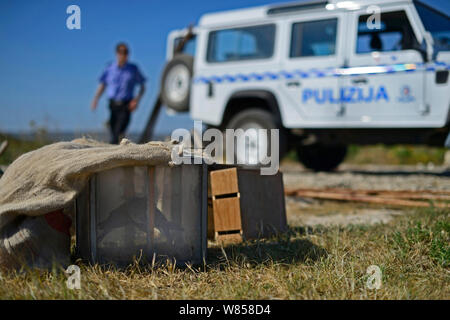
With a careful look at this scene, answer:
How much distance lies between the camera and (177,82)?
7129 millimetres

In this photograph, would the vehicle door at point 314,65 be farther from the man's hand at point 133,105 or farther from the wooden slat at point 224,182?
the wooden slat at point 224,182

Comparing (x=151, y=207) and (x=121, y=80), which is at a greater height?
(x=121, y=80)

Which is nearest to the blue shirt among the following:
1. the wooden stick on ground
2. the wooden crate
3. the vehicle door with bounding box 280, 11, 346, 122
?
the vehicle door with bounding box 280, 11, 346, 122

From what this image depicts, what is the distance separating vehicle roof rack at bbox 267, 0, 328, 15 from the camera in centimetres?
588

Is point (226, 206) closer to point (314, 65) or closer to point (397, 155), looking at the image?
point (314, 65)

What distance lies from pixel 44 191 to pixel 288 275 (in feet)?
3.70

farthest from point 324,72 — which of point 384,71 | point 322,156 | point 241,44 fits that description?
point 322,156

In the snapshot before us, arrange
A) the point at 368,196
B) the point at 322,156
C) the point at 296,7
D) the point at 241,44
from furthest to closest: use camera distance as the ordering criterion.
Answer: the point at 322,156, the point at 241,44, the point at 296,7, the point at 368,196

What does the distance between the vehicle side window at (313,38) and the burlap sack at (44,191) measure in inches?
162

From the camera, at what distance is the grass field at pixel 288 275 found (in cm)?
187

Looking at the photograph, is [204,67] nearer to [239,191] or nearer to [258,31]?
[258,31]

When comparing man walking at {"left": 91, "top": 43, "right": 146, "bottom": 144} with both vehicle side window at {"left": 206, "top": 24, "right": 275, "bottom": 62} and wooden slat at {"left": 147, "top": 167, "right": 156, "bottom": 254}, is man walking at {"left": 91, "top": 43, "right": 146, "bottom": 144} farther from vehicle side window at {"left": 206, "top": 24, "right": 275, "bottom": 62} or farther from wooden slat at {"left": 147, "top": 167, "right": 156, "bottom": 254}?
wooden slat at {"left": 147, "top": 167, "right": 156, "bottom": 254}

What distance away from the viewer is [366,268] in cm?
222
